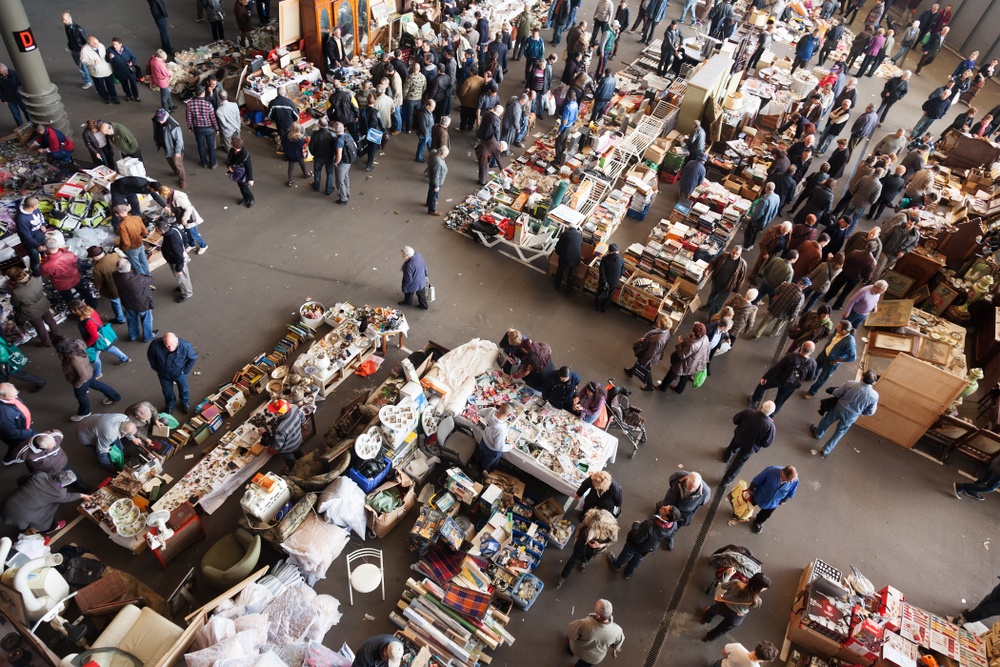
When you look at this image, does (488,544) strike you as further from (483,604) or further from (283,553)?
(283,553)

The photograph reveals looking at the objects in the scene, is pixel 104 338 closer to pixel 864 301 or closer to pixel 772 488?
pixel 772 488

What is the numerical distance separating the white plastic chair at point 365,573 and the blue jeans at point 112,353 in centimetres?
480

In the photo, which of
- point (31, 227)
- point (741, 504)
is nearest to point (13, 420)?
point (31, 227)

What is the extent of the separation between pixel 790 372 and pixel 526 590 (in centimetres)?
529

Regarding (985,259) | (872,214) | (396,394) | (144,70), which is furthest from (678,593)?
(144,70)

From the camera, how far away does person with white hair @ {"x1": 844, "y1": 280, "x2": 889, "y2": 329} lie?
1134 cm

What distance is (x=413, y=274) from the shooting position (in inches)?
435

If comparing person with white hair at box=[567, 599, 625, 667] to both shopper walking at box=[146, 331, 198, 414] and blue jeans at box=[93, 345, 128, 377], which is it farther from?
blue jeans at box=[93, 345, 128, 377]

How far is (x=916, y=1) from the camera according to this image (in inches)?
980

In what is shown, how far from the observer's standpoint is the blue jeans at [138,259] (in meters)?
10.5

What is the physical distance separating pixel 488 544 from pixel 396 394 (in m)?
2.42

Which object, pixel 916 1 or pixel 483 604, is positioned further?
pixel 916 1

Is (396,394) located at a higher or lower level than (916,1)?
lower

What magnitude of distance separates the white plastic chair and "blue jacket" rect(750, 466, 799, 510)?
5.16m
